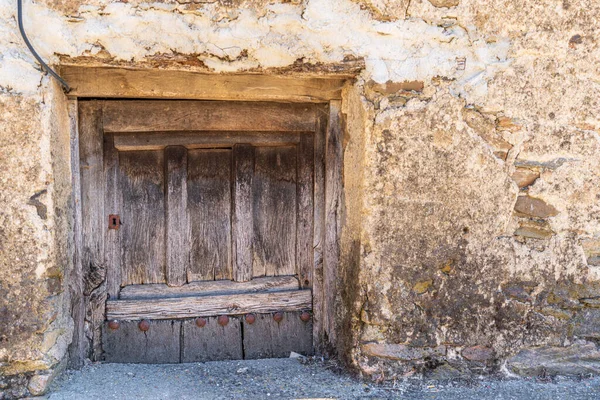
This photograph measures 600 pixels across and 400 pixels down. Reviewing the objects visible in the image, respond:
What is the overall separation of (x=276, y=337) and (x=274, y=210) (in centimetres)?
62

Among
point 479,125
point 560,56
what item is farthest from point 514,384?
point 560,56

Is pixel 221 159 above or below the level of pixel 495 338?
above

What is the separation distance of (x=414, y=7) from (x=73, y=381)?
6.79 ft

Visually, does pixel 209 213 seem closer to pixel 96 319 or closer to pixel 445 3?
pixel 96 319

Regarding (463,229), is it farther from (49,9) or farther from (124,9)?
(49,9)

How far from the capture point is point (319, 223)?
8.77 ft

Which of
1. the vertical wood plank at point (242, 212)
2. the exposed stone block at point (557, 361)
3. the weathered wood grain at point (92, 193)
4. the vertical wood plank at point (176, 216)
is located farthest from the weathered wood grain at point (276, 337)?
the exposed stone block at point (557, 361)

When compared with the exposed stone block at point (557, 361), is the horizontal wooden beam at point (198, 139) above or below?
above

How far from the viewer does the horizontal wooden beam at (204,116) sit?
8.12 feet

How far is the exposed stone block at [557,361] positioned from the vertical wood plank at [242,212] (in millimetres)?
1276

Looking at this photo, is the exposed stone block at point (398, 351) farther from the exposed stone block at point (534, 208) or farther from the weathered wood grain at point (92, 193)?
the weathered wood grain at point (92, 193)

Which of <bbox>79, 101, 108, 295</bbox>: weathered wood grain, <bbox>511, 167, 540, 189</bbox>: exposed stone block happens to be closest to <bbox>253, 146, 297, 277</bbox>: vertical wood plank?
<bbox>79, 101, 108, 295</bbox>: weathered wood grain

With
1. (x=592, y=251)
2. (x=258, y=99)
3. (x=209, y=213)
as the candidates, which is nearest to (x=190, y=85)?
(x=258, y=99)

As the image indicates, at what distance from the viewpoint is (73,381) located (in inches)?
90.0
